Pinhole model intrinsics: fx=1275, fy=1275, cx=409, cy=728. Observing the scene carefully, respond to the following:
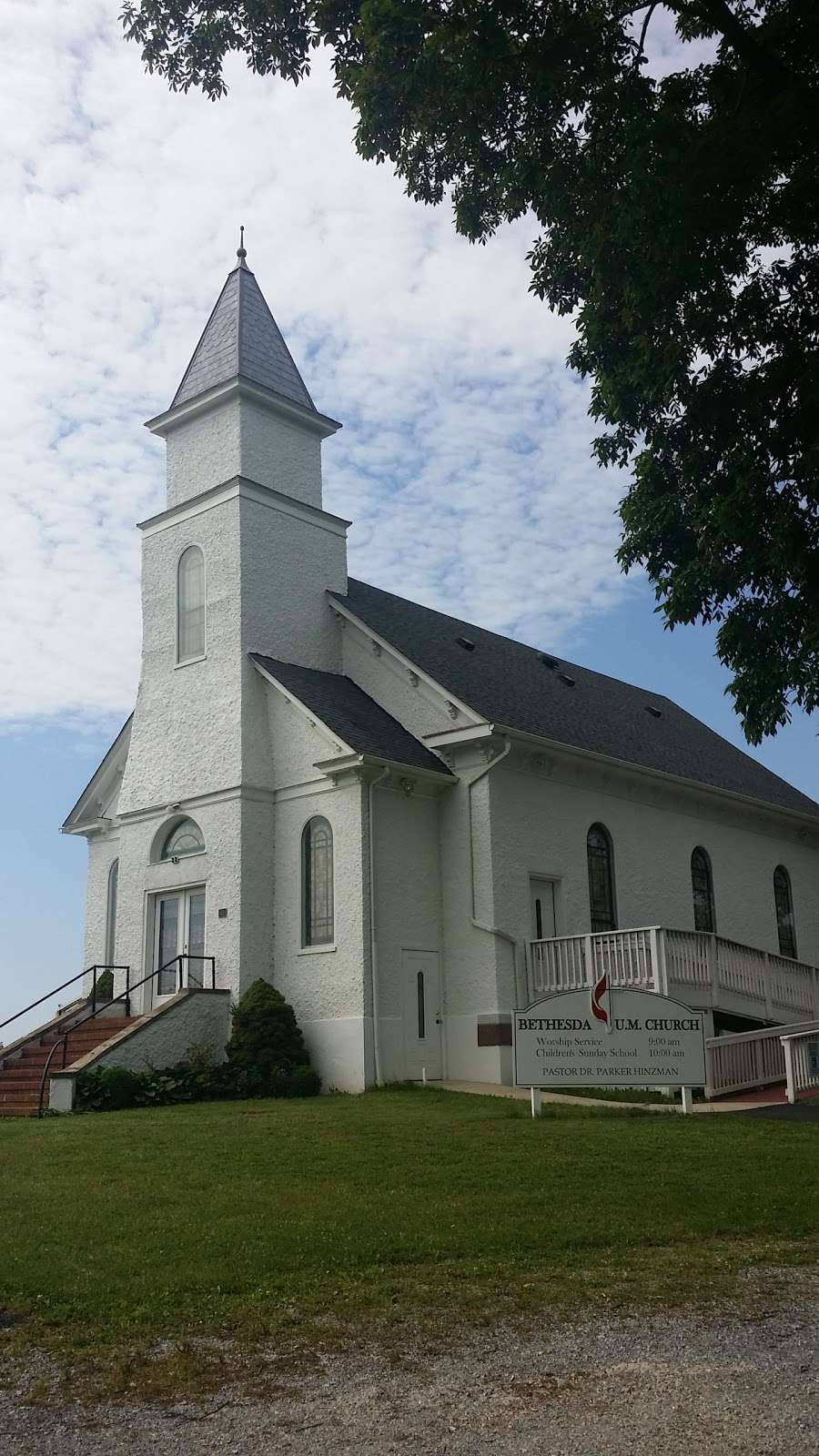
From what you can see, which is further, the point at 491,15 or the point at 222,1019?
the point at 222,1019

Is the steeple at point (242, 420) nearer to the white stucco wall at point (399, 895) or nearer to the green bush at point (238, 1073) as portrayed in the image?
the white stucco wall at point (399, 895)

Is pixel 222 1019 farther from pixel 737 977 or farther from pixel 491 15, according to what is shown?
pixel 491 15

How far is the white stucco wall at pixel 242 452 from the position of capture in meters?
25.1

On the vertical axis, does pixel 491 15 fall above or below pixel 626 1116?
Answer: above

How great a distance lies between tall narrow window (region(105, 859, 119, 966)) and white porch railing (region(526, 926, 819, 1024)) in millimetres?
9177

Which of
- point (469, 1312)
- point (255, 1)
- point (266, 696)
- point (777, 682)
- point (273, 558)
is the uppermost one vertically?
point (255, 1)

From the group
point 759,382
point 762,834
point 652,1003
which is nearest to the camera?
point 759,382

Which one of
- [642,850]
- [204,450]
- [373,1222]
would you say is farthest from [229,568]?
[373,1222]

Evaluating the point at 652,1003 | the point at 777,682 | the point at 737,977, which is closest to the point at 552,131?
the point at 777,682

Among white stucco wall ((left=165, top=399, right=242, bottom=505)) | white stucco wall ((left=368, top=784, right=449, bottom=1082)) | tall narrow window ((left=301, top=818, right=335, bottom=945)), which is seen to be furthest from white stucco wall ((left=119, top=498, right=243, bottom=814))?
white stucco wall ((left=368, top=784, right=449, bottom=1082))

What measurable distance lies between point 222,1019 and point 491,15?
1555 cm

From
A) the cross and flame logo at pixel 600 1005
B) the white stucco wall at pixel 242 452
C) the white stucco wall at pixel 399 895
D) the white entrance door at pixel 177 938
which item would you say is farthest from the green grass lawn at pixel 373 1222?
the white stucco wall at pixel 242 452

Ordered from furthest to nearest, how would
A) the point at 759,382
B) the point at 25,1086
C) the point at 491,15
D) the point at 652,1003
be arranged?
the point at 25,1086
the point at 652,1003
the point at 759,382
the point at 491,15

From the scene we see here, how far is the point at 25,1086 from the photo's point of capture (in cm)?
2027
